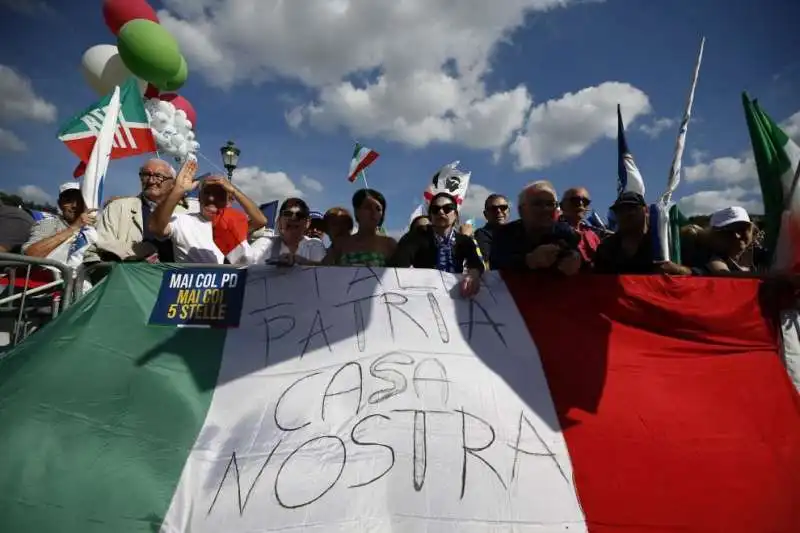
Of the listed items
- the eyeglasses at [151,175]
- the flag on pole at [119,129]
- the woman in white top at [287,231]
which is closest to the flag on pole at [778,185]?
the woman in white top at [287,231]

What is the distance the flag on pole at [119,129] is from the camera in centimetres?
390

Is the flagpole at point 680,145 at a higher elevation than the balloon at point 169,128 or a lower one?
lower

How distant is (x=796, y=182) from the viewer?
8.67 ft

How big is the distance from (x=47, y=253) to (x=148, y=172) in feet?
3.36

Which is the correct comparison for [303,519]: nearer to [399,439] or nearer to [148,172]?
[399,439]

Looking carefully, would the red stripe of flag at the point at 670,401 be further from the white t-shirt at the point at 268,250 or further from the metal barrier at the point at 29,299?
the metal barrier at the point at 29,299

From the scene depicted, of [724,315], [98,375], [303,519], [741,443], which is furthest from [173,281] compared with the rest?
[724,315]

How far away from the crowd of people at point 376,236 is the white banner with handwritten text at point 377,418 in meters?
0.33

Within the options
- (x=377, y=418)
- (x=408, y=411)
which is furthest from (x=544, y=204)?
(x=377, y=418)

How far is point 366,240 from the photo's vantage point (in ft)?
10.5

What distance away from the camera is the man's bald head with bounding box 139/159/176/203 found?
3.40 metres

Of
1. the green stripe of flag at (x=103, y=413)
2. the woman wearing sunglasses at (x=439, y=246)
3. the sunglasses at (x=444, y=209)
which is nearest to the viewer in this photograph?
the green stripe of flag at (x=103, y=413)

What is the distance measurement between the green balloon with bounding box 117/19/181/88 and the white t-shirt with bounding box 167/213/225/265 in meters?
6.91

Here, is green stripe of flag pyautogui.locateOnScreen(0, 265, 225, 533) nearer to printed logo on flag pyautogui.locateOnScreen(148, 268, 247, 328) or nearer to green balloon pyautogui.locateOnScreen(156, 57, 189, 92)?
printed logo on flag pyautogui.locateOnScreen(148, 268, 247, 328)
